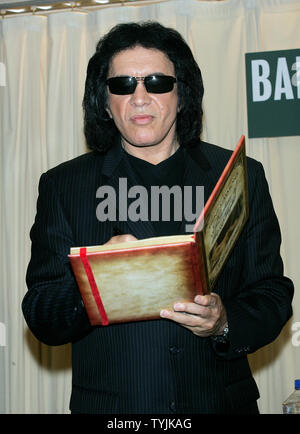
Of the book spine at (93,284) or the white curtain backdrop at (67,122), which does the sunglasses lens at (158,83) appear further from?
the white curtain backdrop at (67,122)

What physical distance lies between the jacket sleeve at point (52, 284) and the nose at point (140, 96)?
0.36 metres

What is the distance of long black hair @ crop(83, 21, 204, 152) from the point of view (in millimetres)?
2072

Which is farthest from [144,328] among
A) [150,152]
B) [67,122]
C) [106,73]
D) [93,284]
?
[67,122]

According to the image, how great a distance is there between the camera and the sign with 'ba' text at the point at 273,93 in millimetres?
3787

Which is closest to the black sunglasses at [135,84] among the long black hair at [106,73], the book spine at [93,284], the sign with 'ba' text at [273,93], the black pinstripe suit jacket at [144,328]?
the long black hair at [106,73]

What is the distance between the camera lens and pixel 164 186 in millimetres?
1996

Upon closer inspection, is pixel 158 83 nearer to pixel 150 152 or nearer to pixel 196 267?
pixel 150 152

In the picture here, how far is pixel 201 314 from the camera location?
1615mm

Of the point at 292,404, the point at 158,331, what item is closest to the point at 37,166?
the point at 292,404

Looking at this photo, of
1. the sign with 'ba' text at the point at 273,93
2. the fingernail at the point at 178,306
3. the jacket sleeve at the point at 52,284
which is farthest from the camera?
the sign with 'ba' text at the point at 273,93

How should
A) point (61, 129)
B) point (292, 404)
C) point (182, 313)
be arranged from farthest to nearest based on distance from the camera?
point (61, 129) < point (292, 404) < point (182, 313)

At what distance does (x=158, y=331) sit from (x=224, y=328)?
0.19 metres

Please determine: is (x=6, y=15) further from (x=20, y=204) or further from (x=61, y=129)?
(x=20, y=204)

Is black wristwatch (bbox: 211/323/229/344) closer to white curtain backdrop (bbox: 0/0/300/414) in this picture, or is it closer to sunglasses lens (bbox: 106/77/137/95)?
sunglasses lens (bbox: 106/77/137/95)
